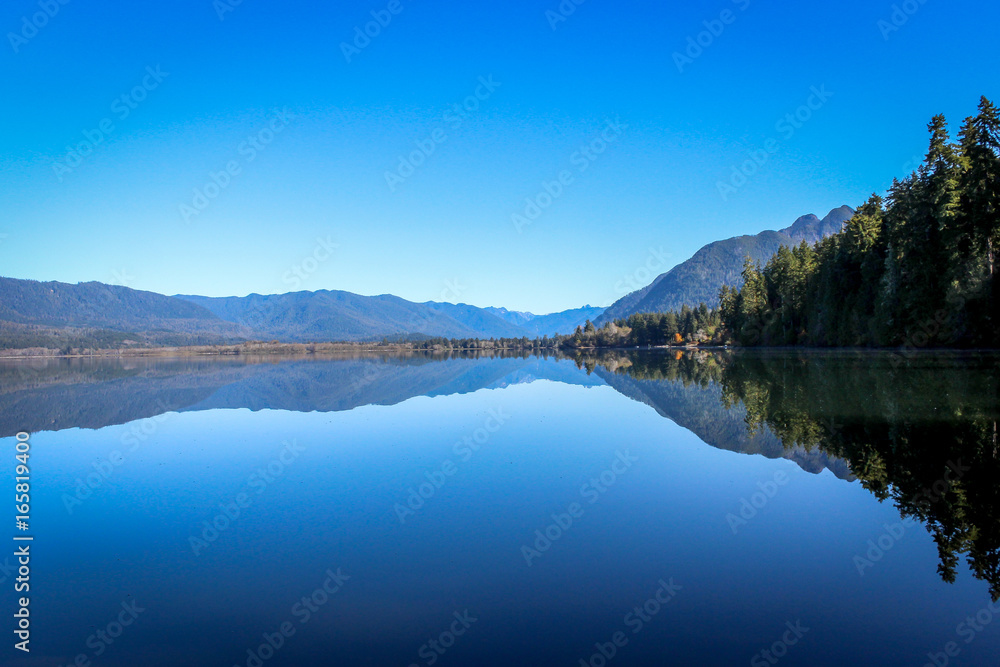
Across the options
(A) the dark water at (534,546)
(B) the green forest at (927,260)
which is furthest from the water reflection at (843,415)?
(B) the green forest at (927,260)

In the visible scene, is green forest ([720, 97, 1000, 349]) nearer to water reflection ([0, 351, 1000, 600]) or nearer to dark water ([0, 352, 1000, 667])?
water reflection ([0, 351, 1000, 600])

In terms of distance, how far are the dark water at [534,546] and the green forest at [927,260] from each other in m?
30.4

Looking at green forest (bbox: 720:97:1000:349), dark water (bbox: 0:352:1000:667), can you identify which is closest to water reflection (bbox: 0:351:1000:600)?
dark water (bbox: 0:352:1000:667)

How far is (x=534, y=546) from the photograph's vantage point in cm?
977

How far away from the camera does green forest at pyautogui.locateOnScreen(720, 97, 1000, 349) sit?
4397cm

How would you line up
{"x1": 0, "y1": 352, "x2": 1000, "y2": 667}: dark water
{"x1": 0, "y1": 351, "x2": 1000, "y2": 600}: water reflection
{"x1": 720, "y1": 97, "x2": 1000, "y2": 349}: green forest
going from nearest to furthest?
{"x1": 0, "y1": 352, "x2": 1000, "y2": 667}: dark water < {"x1": 0, "y1": 351, "x2": 1000, "y2": 600}: water reflection < {"x1": 720, "y1": 97, "x2": 1000, "y2": 349}: green forest

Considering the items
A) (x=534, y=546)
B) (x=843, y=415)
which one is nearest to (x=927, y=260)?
(x=843, y=415)

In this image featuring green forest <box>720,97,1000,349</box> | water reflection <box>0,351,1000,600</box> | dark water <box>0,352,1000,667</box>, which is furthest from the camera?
green forest <box>720,97,1000,349</box>

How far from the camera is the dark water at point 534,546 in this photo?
21.8 feet

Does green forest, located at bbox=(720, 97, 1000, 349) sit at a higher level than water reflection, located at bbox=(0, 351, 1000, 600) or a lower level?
higher

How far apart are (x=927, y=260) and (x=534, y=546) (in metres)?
55.4

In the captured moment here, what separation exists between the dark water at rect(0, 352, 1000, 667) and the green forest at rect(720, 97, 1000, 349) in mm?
30418

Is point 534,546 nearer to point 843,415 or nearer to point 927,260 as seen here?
point 843,415

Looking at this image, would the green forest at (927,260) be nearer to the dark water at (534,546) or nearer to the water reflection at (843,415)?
the water reflection at (843,415)
